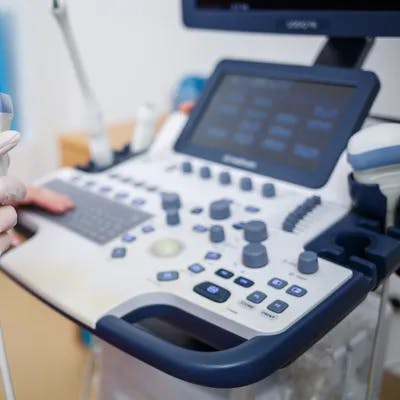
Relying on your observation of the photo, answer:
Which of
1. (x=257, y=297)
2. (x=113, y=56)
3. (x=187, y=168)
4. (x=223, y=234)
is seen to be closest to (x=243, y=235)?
(x=223, y=234)

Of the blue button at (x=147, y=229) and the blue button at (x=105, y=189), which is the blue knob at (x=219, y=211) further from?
the blue button at (x=105, y=189)

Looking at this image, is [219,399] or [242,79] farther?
[242,79]

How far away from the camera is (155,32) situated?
4.97 feet

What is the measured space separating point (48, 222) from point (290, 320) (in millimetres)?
376

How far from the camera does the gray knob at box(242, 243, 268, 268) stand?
61cm

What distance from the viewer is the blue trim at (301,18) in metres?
0.76

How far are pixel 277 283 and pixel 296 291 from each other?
0.9 inches

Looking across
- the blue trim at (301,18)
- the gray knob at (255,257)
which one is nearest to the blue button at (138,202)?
the gray knob at (255,257)

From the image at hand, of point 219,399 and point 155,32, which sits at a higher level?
point 155,32

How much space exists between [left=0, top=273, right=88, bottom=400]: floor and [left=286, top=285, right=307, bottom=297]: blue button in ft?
2.80

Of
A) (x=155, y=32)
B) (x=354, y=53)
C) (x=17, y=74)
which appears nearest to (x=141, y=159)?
(x=354, y=53)

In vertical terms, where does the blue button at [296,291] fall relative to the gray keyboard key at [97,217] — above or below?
above

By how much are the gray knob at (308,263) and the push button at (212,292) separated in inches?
3.1

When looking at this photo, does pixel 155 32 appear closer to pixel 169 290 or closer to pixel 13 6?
pixel 13 6
